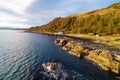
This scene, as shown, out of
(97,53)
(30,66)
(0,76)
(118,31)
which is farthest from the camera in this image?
(118,31)

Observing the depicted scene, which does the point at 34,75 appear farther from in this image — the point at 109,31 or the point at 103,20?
the point at 103,20

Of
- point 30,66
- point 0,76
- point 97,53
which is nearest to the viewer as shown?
point 0,76

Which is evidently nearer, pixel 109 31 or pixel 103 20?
pixel 109 31

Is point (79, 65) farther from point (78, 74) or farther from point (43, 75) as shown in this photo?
point (43, 75)

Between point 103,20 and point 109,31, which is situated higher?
point 103,20

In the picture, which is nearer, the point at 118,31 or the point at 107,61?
the point at 107,61

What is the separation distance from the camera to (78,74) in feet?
146

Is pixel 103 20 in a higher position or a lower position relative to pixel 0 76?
higher

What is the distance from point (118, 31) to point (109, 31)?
1204 centimetres

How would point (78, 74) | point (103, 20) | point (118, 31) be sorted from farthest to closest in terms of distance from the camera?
point (103, 20), point (118, 31), point (78, 74)

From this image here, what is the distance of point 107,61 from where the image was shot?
171 ft

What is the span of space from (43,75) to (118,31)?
13936cm

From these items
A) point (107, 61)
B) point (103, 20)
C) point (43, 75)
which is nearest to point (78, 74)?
point (43, 75)

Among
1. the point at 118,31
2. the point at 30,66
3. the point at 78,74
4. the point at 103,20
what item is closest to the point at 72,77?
the point at 78,74
